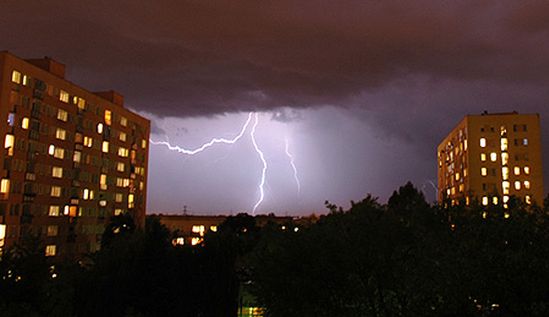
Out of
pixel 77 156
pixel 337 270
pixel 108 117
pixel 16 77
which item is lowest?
pixel 337 270

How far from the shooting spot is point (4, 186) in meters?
55.3

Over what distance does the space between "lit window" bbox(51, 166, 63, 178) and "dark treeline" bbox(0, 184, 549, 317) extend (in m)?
35.3

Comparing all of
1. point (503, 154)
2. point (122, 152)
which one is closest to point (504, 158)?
point (503, 154)

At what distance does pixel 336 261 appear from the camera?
22.4 metres

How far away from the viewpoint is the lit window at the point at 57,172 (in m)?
63.8

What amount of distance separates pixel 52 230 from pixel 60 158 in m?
9.77

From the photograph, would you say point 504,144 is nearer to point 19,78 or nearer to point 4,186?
point 19,78

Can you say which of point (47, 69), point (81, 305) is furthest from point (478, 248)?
point (47, 69)

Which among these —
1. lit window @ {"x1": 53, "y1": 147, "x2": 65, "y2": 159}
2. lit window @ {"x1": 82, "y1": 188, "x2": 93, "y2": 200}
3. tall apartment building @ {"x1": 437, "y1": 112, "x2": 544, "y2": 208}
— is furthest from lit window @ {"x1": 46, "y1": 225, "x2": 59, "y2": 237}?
tall apartment building @ {"x1": 437, "y1": 112, "x2": 544, "y2": 208}

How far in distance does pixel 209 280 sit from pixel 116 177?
49.6m

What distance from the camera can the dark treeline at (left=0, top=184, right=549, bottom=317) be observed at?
11.0 m

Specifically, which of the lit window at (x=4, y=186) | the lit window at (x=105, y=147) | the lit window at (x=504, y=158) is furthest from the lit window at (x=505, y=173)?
the lit window at (x=4, y=186)

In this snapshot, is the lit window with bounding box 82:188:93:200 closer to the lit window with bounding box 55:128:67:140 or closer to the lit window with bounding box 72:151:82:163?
the lit window with bounding box 72:151:82:163

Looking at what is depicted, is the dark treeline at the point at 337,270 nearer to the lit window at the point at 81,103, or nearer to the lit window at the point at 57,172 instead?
the lit window at the point at 57,172
